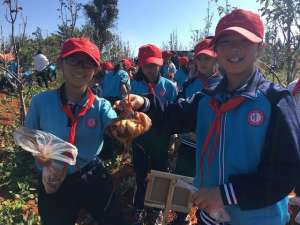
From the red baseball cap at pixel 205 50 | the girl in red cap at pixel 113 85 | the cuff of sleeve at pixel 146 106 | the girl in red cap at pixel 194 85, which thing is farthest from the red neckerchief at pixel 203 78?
the girl in red cap at pixel 113 85

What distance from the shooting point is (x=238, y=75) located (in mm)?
1854

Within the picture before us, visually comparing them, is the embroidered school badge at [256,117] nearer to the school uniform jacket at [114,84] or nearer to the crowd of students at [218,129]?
the crowd of students at [218,129]

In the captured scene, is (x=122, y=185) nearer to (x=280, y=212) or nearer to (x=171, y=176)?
(x=171, y=176)

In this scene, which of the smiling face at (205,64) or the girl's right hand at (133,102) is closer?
the girl's right hand at (133,102)

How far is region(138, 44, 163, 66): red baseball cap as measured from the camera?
4828 millimetres

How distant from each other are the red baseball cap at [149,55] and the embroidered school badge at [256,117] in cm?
314

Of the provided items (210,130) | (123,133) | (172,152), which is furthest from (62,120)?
(172,152)

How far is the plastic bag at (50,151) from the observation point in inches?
92.3

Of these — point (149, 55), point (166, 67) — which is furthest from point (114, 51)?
point (149, 55)

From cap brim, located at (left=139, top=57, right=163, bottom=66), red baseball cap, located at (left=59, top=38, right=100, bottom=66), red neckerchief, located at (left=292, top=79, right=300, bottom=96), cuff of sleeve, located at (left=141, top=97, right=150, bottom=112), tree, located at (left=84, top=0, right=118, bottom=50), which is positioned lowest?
cuff of sleeve, located at (left=141, top=97, right=150, bottom=112)

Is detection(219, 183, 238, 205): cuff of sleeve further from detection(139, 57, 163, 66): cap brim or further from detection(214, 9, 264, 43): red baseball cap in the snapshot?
detection(139, 57, 163, 66): cap brim

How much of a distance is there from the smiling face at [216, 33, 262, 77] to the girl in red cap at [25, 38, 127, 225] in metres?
0.95

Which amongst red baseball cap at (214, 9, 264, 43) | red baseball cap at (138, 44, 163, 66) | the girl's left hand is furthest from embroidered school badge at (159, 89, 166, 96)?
the girl's left hand

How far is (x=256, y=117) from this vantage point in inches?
67.0
